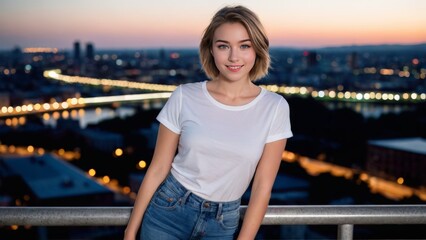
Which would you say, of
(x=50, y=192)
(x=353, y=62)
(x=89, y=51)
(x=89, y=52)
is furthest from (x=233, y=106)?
(x=89, y=51)

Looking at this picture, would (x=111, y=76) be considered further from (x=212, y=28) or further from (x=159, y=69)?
(x=212, y=28)

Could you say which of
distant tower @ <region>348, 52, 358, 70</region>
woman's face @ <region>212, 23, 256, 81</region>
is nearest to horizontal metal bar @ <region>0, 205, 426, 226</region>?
woman's face @ <region>212, 23, 256, 81</region>

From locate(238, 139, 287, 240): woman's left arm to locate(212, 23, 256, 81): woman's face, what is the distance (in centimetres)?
13

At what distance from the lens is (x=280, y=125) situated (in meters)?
0.76

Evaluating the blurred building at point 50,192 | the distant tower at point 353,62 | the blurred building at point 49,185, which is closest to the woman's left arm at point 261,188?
the blurred building at point 50,192

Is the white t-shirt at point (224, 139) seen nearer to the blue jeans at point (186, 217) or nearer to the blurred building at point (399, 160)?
the blue jeans at point (186, 217)

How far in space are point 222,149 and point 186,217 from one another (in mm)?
121

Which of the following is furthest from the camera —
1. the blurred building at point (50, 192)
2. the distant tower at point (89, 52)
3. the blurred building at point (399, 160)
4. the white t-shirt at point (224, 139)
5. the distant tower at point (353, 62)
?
the distant tower at point (89, 52)

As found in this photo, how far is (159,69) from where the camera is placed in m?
47.4

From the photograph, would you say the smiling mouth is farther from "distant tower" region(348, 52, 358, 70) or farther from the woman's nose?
"distant tower" region(348, 52, 358, 70)

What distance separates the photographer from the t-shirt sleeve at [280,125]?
75cm

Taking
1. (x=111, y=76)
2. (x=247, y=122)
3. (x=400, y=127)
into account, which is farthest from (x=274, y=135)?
(x=111, y=76)

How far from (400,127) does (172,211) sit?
1824 cm

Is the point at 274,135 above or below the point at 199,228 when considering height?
above
